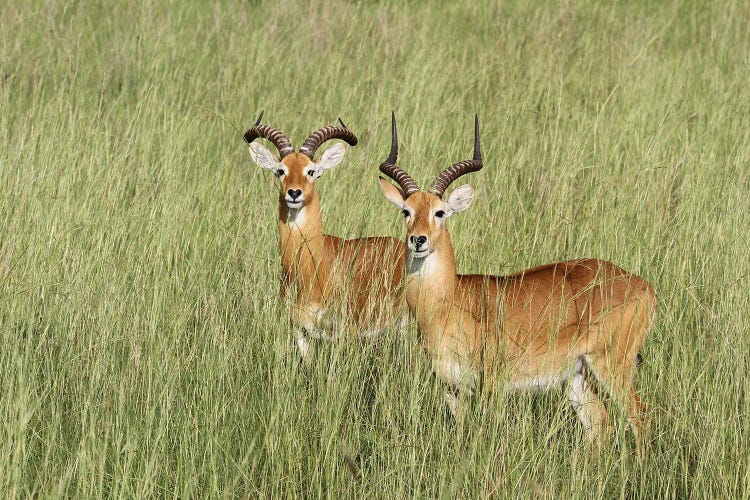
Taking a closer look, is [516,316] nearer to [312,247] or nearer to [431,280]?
[431,280]

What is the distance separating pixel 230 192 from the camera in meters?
5.92

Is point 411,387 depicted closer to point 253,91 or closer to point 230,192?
point 230,192

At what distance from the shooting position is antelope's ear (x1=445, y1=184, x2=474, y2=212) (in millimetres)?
4738

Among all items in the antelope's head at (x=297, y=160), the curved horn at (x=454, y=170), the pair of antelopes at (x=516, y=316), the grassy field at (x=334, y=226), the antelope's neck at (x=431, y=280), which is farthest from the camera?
the antelope's head at (x=297, y=160)

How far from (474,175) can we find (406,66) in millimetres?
1906

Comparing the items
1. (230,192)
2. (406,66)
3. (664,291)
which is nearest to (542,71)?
(406,66)

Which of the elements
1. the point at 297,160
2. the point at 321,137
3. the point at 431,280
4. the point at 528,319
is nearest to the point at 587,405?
the point at 528,319

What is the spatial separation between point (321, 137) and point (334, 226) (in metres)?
0.53

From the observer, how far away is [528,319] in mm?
4418

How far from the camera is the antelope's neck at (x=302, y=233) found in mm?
5398

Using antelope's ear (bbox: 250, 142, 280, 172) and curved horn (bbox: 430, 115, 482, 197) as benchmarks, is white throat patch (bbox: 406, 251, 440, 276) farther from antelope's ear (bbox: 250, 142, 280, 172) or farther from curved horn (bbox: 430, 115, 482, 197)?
antelope's ear (bbox: 250, 142, 280, 172)

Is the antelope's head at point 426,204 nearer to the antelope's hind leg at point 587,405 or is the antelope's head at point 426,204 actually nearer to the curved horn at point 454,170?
the curved horn at point 454,170

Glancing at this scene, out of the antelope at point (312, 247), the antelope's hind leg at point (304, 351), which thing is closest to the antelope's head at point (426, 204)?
the antelope at point (312, 247)

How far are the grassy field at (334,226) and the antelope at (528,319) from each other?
0.46ft
